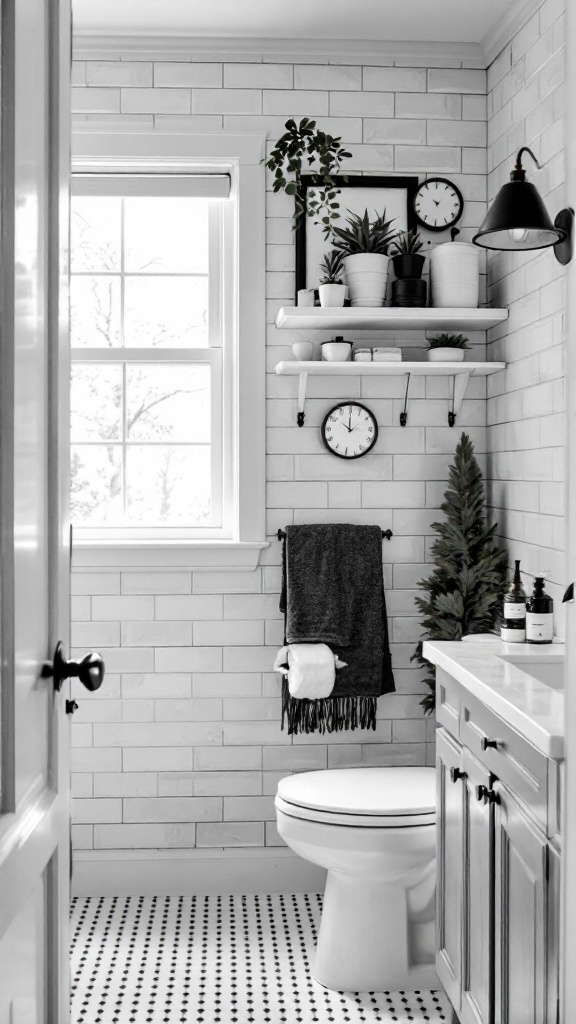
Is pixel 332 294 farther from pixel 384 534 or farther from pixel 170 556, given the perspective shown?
pixel 170 556

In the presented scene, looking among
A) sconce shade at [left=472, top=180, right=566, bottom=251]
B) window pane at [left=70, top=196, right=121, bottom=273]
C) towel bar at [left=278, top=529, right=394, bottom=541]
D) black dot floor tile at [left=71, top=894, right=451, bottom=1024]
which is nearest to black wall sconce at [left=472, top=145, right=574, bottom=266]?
sconce shade at [left=472, top=180, right=566, bottom=251]

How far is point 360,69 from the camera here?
3160mm

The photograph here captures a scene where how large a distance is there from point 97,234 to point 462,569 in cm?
177

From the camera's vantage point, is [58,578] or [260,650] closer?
[58,578]

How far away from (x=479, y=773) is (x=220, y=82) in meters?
2.45

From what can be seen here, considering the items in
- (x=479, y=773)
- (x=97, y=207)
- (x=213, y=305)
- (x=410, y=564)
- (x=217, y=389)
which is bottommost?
(x=479, y=773)

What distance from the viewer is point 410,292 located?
304 cm

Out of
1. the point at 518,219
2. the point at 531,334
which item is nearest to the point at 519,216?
the point at 518,219

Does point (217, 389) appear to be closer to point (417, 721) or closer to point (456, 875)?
point (417, 721)

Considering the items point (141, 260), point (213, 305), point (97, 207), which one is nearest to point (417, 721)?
point (213, 305)

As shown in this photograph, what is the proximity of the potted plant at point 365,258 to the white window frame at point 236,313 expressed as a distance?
31cm

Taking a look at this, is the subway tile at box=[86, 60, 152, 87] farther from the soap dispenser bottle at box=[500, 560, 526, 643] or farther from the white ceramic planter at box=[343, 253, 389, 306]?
the soap dispenser bottle at box=[500, 560, 526, 643]

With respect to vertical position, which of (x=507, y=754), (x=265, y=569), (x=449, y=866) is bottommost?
(x=449, y=866)

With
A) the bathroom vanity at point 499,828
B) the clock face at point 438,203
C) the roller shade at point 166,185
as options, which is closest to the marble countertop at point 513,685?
the bathroom vanity at point 499,828
